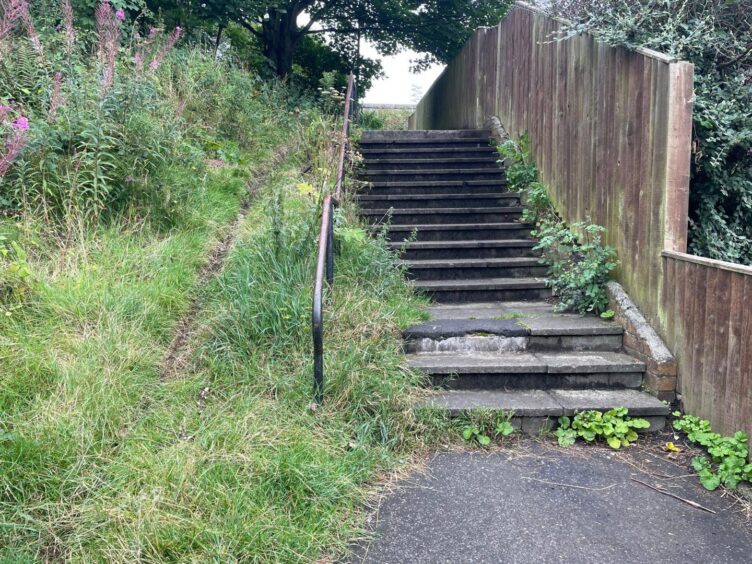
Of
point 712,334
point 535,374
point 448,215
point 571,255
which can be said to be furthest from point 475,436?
point 448,215

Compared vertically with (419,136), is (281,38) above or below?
above

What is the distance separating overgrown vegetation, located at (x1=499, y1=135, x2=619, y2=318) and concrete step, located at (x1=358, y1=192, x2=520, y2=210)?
11.3 inches

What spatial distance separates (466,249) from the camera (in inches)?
217

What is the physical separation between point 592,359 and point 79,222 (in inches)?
136

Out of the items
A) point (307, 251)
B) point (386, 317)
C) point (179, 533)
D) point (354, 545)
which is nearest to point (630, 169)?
point (386, 317)

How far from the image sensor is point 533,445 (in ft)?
11.0

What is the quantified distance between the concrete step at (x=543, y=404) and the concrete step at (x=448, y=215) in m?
2.66

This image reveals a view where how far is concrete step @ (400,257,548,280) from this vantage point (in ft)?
17.1

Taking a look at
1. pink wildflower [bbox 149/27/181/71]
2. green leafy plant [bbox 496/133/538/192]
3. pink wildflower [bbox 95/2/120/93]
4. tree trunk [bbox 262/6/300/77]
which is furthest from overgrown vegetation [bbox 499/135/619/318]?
tree trunk [bbox 262/6/300/77]

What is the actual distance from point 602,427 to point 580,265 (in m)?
1.52

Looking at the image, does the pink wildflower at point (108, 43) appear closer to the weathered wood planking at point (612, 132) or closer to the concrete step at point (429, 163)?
the concrete step at point (429, 163)

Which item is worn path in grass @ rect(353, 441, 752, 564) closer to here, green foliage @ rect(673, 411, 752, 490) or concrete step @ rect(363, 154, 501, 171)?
green foliage @ rect(673, 411, 752, 490)

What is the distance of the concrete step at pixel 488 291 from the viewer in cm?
496

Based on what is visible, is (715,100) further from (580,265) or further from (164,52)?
(164,52)
